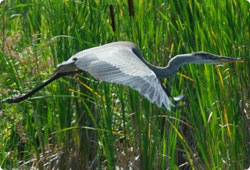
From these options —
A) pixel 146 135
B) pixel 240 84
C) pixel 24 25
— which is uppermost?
pixel 24 25

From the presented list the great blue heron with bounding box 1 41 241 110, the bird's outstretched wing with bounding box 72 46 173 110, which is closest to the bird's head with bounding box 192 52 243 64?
the great blue heron with bounding box 1 41 241 110

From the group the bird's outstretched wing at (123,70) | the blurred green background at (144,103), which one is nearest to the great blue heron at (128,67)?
the bird's outstretched wing at (123,70)

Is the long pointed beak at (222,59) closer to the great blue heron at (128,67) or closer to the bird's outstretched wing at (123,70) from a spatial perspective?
the great blue heron at (128,67)

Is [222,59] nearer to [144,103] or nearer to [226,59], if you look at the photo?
[226,59]

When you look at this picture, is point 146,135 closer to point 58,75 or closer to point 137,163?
point 137,163

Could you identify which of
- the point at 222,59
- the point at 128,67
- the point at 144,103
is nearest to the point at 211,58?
the point at 222,59

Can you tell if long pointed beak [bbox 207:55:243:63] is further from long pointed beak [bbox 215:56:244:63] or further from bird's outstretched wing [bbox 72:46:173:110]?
bird's outstretched wing [bbox 72:46:173:110]

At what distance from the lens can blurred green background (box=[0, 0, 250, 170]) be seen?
200 cm

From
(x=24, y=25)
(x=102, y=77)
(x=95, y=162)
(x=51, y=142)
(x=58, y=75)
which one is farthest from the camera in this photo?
(x=24, y=25)

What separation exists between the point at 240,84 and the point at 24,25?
209 centimetres

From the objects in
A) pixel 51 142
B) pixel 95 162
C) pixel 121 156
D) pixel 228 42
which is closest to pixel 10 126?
pixel 51 142

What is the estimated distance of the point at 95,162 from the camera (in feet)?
7.85

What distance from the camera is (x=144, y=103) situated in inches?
79.7

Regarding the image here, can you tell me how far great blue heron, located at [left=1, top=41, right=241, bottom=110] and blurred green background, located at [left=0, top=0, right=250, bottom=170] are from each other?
11cm
